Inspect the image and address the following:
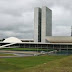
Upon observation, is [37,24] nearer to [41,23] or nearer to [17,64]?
[41,23]

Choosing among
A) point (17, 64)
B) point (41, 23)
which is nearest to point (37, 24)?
point (41, 23)

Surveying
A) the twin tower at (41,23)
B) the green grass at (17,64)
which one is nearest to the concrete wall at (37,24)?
the twin tower at (41,23)

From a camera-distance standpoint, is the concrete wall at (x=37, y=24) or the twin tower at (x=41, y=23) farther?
the concrete wall at (x=37, y=24)

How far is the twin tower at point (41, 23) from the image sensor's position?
130 m

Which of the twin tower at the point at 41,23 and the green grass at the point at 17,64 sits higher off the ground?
the twin tower at the point at 41,23

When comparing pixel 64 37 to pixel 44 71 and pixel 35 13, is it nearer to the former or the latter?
pixel 35 13

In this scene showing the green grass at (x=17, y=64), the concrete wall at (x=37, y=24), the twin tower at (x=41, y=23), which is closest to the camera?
the green grass at (x=17, y=64)

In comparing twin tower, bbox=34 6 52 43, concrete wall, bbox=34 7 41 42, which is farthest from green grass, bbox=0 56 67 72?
concrete wall, bbox=34 7 41 42

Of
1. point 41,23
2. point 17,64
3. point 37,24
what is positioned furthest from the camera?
point 37,24

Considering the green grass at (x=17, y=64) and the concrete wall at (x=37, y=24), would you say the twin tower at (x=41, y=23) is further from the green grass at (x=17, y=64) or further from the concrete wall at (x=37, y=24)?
the green grass at (x=17, y=64)

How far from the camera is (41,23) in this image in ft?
436

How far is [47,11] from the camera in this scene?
438 feet

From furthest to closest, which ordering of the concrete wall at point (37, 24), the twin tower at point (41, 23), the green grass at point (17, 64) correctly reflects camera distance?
the concrete wall at point (37, 24)
the twin tower at point (41, 23)
the green grass at point (17, 64)

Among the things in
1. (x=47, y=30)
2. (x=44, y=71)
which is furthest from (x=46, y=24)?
(x=44, y=71)
